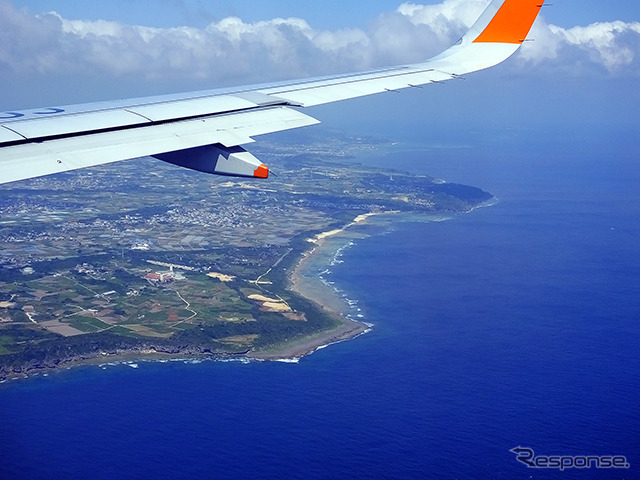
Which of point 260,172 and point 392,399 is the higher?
point 260,172

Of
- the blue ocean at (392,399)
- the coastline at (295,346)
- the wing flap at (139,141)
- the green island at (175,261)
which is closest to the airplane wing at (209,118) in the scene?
the wing flap at (139,141)

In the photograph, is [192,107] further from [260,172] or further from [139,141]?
[260,172]

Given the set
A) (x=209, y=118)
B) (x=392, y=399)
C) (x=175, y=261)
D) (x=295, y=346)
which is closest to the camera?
(x=209, y=118)

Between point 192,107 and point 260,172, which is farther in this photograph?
point 192,107

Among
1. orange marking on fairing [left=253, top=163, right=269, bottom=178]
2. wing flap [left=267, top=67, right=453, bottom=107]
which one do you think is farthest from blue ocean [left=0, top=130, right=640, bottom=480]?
orange marking on fairing [left=253, top=163, right=269, bottom=178]

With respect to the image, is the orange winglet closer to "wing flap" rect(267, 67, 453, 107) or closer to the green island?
"wing flap" rect(267, 67, 453, 107)

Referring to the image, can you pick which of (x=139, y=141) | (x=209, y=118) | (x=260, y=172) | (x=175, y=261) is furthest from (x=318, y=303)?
(x=139, y=141)

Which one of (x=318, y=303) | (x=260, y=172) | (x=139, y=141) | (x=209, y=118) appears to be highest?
(x=209, y=118)
